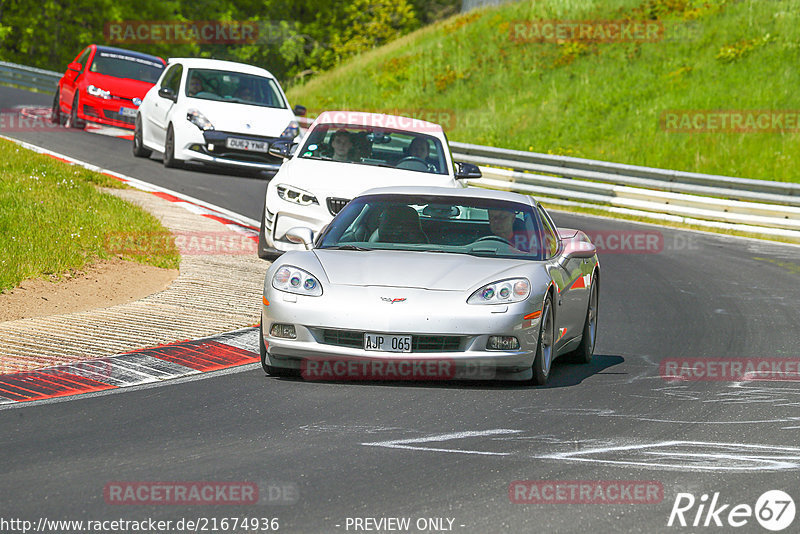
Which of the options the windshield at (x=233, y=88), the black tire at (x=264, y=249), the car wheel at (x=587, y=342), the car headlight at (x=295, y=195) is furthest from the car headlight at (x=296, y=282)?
the windshield at (x=233, y=88)

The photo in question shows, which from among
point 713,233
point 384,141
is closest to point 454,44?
point 713,233

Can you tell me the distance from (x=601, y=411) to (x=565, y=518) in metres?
2.54

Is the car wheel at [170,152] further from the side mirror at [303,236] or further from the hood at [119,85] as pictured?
the side mirror at [303,236]

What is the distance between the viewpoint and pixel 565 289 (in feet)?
30.1

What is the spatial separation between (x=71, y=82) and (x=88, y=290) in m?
15.1

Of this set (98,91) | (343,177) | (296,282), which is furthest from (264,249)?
(98,91)

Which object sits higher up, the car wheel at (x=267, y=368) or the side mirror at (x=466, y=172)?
the side mirror at (x=466, y=172)

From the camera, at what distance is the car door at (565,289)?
899cm

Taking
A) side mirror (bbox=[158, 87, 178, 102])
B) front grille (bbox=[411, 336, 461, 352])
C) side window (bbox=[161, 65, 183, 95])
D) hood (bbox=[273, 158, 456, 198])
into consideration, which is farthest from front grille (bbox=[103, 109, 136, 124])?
front grille (bbox=[411, 336, 461, 352])

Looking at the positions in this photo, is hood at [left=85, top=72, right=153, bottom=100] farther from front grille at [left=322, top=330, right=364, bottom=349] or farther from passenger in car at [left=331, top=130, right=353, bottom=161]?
front grille at [left=322, top=330, right=364, bottom=349]

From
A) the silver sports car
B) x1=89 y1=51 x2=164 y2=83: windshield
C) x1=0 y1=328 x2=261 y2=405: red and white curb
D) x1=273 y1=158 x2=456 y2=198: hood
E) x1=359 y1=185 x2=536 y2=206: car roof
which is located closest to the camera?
x1=0 y1=328 x2=261 y2=405: red and white curb

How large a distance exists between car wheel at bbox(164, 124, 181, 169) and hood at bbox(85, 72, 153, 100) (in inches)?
168

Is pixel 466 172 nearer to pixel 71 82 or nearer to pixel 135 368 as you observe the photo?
pixel 135 368

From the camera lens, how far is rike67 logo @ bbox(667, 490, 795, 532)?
17.5 feet
